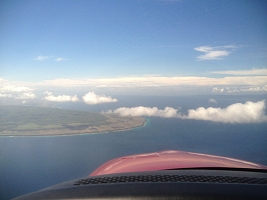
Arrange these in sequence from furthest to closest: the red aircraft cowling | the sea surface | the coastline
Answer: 1. the coastline
2. the sea surface
3. the red aircraft cowling

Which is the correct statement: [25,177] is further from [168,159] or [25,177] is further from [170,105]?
[170,105]

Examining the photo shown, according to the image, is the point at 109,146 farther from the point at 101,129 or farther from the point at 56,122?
the point at 56,122

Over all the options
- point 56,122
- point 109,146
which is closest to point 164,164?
point 109,146

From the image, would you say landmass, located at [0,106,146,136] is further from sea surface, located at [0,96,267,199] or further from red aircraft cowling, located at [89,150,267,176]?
red aircraft cowling, located at [89,150,267,176]

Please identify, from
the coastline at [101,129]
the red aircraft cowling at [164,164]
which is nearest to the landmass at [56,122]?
the coastline at [101,129]

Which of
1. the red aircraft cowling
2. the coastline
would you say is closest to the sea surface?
the coastline

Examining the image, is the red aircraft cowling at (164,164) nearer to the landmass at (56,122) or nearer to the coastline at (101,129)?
the coastline at (101,129)
